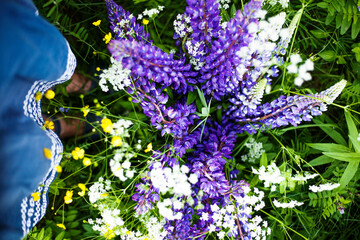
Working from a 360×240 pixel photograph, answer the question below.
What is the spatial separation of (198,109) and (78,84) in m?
0.86

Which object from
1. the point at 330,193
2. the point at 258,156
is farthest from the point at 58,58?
the point at 330,193

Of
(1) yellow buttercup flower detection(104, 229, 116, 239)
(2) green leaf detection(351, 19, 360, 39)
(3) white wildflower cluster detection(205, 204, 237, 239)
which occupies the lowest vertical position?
(1) yellow buttercup flower detection(104, 229, 116, 239)

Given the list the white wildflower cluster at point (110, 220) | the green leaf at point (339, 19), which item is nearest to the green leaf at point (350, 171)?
the green leaf at point (339, 19)

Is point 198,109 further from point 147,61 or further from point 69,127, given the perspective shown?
point 69,127

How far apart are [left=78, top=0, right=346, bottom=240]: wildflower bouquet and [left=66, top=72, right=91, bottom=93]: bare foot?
570mm

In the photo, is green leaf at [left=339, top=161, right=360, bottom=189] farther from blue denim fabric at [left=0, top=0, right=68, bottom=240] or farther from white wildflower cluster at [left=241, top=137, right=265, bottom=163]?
blue denim fabric at [left=0, top=0, right=68, bottom=240]

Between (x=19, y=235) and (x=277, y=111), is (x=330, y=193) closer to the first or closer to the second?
(x=277, y=111)

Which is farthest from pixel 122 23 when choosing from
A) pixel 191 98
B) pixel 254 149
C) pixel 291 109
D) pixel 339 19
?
pixel 339 19

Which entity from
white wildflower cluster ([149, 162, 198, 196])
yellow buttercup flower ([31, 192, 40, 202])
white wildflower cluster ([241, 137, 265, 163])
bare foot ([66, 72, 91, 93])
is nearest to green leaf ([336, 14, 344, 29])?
white wildflower cluster ([241, 137, 265, 163])

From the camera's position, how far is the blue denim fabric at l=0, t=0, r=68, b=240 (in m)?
0.76

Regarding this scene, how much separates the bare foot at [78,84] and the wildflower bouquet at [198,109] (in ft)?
1.87

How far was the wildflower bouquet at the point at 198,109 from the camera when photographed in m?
1.00

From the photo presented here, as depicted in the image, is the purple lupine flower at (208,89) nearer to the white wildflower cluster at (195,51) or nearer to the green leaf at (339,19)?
the white wildflower cluster at (195,51)

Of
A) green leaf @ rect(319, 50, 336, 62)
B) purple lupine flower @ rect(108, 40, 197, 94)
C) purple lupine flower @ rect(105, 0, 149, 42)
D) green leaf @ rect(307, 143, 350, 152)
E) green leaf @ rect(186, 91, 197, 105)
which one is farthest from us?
green leaf @ rect(319, 50, 336, 62)
